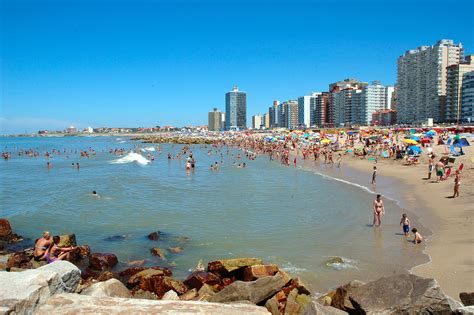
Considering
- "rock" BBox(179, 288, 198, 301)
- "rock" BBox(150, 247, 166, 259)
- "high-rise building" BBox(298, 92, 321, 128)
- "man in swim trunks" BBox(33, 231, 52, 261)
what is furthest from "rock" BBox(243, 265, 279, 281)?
"high-rise building" BBox(298, 92, 321, 128)

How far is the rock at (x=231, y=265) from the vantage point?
8.20 m

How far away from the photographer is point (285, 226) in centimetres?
1353

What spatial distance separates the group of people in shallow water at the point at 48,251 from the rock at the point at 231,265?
4.06 metres

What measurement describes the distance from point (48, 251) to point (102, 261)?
1.35 meters

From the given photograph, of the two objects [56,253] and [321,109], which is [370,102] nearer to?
Result: [321,109]

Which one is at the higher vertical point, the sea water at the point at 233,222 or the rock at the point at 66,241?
the rock at the point at 66,241

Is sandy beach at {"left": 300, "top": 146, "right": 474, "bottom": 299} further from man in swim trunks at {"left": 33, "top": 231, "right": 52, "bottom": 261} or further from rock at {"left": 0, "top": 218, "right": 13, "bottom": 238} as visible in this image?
rock at {"left": 0, "top": 218, "right": 13, "bottom": 238}

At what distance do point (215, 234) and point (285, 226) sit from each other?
2.55 meters

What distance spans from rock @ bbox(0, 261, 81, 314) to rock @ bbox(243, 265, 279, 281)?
3390 mm

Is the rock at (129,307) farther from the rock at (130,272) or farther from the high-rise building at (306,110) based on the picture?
the high-rise building at (306,110)

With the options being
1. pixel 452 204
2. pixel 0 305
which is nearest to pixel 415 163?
pixel 452 204

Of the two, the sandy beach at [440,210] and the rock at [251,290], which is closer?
the rock at [251,290]

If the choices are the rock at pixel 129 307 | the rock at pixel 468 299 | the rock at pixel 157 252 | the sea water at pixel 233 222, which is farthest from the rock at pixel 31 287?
the rock at pixel 468 299

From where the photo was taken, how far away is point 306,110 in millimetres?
165625
